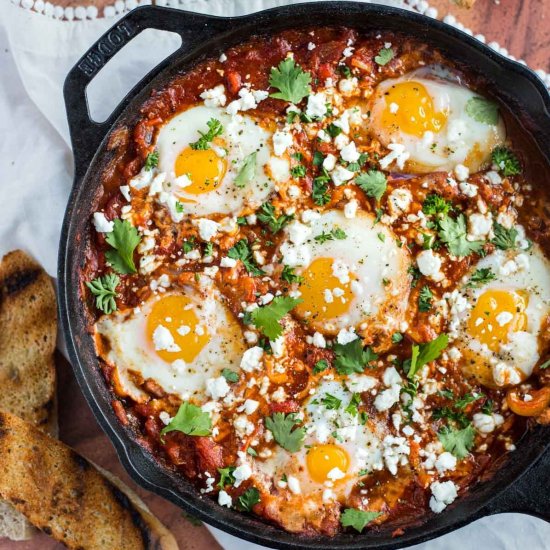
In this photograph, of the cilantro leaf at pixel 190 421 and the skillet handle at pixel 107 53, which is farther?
the cilantro leaf at pixel 190 421

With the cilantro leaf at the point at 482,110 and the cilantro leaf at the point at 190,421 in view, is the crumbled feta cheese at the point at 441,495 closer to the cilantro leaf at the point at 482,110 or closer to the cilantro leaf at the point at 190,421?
the cilantro leaf at the point at 190,421

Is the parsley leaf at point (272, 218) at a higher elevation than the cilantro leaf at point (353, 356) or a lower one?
higher

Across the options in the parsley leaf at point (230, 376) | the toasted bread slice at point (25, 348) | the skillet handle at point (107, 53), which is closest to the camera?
the skillet handle at point (107, 53)

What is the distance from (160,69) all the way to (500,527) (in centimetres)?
291

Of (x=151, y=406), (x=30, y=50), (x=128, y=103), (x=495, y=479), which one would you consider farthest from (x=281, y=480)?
(x=30, y=50)

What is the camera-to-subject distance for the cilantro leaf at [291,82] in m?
3.83

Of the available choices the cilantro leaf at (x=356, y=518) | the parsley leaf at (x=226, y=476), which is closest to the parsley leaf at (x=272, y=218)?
the parsley leaf at (x=226, y=476)

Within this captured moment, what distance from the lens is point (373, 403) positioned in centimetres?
396

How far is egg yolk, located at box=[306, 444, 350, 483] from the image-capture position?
3.88 meters

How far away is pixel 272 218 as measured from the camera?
3.85 metres

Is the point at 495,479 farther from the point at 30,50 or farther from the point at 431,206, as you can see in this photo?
the point at 30,50

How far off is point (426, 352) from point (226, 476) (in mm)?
1135

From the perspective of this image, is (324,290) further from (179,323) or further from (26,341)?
(26,341)

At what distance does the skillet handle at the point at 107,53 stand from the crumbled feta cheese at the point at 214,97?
9.8 inches
